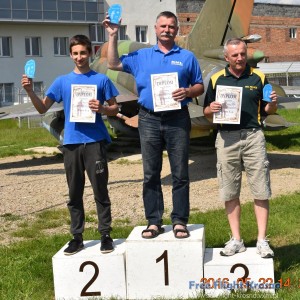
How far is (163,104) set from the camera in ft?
18.7

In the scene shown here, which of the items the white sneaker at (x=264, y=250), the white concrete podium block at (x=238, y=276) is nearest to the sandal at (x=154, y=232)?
the white concrete podium block at (x=238, y=276)

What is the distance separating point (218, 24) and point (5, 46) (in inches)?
1200

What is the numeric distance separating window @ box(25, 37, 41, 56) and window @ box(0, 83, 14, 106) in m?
2.97

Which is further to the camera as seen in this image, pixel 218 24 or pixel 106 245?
pixel 218 24

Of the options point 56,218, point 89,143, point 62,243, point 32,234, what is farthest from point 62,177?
point 89,143

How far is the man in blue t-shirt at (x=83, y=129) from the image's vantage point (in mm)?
5754

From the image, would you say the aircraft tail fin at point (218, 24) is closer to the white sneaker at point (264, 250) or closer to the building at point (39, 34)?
the white sneaker at point (264, 250)

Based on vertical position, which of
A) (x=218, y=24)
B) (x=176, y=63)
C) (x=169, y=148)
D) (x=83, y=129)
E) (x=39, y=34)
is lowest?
(x=169, y=148)

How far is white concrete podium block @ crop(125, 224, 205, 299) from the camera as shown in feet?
17.8

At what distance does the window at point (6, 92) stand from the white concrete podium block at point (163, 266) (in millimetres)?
34997

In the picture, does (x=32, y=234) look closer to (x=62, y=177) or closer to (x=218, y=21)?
(x=62, y=177)

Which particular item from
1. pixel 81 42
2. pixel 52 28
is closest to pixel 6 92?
pixel 52 28

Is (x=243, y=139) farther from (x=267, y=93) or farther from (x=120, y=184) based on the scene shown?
(x=120, y=184)

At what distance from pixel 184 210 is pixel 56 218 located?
3.62m
